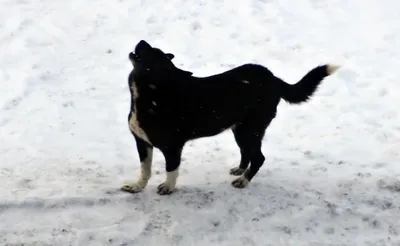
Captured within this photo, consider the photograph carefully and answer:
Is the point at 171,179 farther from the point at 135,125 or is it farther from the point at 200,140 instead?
the point at 200,140

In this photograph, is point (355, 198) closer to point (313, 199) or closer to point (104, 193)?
point (313, 199)

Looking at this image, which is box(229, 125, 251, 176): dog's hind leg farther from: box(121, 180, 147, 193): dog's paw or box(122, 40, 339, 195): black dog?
box(121, 180, 147, 193): dog's paw

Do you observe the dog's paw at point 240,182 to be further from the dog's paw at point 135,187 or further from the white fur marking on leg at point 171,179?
the dog's paw at point 135,187

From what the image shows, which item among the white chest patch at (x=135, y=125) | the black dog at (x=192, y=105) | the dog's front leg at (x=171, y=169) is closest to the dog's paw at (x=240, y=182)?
the black dog at (x=192, y=105)

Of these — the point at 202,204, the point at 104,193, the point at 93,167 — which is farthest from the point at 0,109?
the point at 202,204

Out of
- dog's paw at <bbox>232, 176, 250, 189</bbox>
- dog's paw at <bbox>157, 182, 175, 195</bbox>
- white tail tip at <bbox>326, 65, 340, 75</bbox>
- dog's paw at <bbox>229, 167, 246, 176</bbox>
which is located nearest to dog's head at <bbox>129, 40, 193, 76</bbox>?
dog's paw at <bbox>157, 182, 175, 195</bbox>

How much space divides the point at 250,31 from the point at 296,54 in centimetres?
103

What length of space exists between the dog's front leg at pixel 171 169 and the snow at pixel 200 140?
3.4 inches

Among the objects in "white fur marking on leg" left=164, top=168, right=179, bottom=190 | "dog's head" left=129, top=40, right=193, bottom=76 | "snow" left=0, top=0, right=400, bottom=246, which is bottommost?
"snow" left=0, top=0, right=400, bottom=246

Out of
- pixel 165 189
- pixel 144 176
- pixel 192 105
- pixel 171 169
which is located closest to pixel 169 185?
pixel 165 189

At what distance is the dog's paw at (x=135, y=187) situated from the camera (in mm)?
4805

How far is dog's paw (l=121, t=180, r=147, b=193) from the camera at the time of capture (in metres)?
4.80

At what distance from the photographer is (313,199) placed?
15.7ft

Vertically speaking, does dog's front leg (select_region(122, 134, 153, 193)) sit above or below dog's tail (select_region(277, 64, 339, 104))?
below
